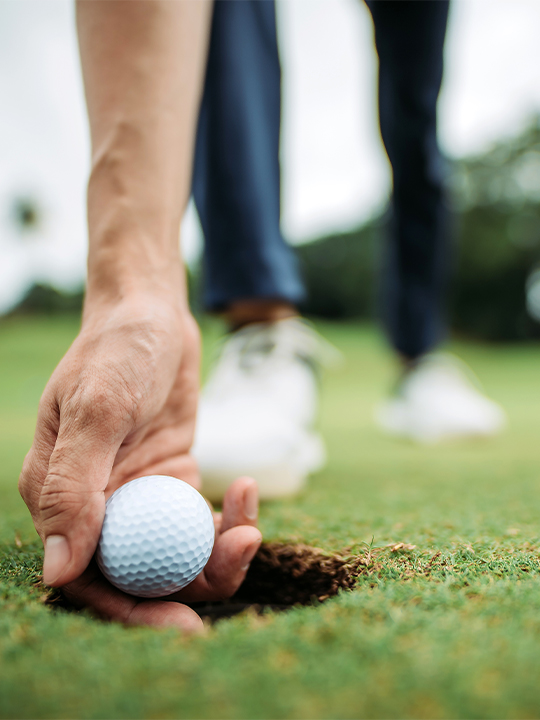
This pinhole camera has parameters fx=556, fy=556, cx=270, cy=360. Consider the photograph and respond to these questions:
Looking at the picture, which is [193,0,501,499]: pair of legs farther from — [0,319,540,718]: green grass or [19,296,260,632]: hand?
[19,296,260,632]: hand

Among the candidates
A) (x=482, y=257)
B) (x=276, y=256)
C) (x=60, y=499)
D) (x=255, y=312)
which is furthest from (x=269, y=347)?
(x=482, y=257)

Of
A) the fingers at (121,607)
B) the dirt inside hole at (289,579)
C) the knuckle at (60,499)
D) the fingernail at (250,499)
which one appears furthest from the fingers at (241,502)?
the knuckle at (60,499)

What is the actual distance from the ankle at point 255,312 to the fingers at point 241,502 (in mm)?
1249

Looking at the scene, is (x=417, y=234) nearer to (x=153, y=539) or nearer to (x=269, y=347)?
(x=269, y=347)

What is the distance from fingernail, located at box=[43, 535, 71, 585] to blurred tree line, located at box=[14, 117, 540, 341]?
69.2ft

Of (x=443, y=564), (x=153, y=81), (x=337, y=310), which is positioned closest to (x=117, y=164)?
(x=153, y=81)

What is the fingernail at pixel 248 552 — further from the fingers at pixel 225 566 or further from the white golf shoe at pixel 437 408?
the white golf shoe at pixel 437 408

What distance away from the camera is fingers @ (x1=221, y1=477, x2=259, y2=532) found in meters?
1.11

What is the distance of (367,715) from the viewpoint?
0.53 meters

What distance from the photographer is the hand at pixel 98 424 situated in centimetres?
88

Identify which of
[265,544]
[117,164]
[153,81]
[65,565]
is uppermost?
[153,81]

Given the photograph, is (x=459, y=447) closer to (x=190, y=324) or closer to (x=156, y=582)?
(x=190, y=324)

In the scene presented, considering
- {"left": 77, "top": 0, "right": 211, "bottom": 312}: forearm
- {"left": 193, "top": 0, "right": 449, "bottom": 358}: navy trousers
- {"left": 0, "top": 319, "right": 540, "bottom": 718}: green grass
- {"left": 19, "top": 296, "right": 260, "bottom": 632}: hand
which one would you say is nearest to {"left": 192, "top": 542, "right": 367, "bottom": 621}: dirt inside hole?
{"left": 0, "top": 319, "right": 540, "bottom": 718}: green grass

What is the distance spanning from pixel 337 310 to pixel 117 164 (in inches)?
917
